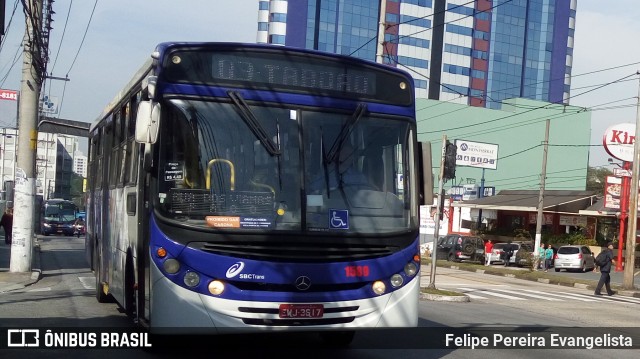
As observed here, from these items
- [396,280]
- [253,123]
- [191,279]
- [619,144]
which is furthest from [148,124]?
[619,144]

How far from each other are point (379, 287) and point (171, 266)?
2093 millimetres

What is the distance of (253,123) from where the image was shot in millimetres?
8211

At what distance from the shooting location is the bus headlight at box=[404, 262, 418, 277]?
860cm

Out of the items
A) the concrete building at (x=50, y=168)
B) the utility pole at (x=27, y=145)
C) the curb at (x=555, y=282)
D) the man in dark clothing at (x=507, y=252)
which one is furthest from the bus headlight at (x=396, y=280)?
the concrete building at (x=50, y=168)

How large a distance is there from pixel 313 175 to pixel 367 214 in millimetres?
695

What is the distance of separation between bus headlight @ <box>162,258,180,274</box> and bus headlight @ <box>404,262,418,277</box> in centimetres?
237

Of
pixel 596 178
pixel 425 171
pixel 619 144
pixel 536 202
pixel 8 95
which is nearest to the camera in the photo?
pixel 425 171

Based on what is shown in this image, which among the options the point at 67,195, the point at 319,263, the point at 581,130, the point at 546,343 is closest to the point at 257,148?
the point at 319,263

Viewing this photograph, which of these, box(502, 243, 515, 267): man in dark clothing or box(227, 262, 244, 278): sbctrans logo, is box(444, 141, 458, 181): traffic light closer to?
box(227, 262, 244, 278): sbctrans logo

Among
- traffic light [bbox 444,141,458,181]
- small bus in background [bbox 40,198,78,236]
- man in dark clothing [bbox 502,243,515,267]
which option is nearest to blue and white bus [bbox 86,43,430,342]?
traffic light [bbox 444,141,458,181]

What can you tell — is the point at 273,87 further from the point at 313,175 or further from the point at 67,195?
the point at 67,195

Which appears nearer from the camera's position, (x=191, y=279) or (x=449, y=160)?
(x=191, y=279)

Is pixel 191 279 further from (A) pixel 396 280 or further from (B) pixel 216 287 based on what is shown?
(A) pixel 396 280

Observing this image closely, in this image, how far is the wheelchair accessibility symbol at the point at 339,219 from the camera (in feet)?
26.9
